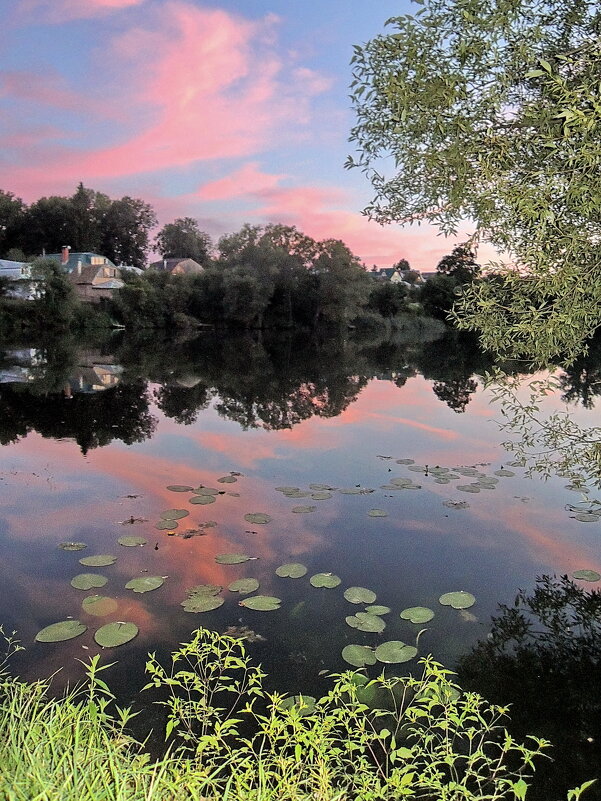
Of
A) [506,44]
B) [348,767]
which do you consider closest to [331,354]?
[506,44]

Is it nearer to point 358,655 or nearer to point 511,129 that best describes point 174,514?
point 358,655

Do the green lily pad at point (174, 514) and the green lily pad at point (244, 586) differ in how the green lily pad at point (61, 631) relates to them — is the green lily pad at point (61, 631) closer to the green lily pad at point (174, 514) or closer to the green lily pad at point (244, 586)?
the green lily pad at point (244, 586)

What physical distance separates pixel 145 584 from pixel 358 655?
2294 mm

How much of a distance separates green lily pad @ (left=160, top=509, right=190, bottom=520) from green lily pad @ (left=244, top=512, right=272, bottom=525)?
2.86ft

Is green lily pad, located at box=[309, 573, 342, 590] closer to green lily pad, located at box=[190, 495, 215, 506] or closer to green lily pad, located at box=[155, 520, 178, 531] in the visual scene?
green lily pad, located at box=[155, 520, 178, 531]

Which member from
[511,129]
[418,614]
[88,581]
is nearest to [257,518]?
[88,581]

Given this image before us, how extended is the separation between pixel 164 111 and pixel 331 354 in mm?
15286

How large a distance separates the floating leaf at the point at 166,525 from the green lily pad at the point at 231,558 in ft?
3.45

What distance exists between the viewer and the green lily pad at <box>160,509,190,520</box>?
277 inches

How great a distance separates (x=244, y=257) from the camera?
161 ft

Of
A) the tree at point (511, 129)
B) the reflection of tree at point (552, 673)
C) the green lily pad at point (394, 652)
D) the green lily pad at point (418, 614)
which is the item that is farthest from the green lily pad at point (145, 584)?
the tree at point (511, 129)

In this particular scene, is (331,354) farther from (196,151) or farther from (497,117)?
(497,117)

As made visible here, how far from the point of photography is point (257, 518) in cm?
706

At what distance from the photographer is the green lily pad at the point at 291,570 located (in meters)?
5.51
